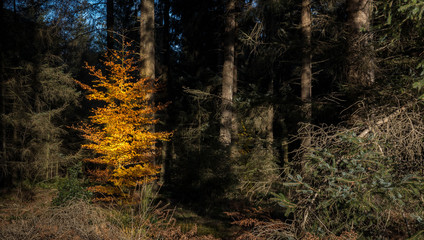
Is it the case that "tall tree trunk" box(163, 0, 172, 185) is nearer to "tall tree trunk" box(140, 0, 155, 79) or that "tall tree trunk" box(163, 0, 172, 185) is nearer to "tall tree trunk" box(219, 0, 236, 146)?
"tall tree trunk" box(219, 0, 236, 146)

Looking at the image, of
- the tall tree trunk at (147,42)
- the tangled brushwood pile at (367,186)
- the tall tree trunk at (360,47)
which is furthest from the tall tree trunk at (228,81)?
the tangled brushwood pile at (367,186)

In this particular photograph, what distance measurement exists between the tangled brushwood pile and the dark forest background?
1.0 inches

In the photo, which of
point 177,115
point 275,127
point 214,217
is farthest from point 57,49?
point 275,127

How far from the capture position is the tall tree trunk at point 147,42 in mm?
9805

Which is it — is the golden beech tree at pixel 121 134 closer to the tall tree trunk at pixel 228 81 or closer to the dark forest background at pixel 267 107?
the dark forest background at pixel 267 107

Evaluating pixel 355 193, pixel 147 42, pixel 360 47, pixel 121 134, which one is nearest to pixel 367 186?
pixel 355 193

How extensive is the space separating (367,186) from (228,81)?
28.2 feet

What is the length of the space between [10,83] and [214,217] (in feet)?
33.6

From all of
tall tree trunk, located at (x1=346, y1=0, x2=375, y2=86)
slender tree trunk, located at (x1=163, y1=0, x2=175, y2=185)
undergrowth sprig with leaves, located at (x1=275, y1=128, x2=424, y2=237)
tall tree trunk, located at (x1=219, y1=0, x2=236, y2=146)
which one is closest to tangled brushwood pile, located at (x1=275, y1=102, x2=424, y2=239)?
undergrowth sprig with leaves, located at (x1=275, y1=128, x2=424, y2=237)

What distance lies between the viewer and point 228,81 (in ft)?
37.6

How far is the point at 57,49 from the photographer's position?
14.7 m

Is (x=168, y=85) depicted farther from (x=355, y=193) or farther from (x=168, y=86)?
(x=355, y=193)

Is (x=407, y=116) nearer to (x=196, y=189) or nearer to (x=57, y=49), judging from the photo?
(x=196, y=189)

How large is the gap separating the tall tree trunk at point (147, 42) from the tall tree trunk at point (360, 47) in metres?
6.30
